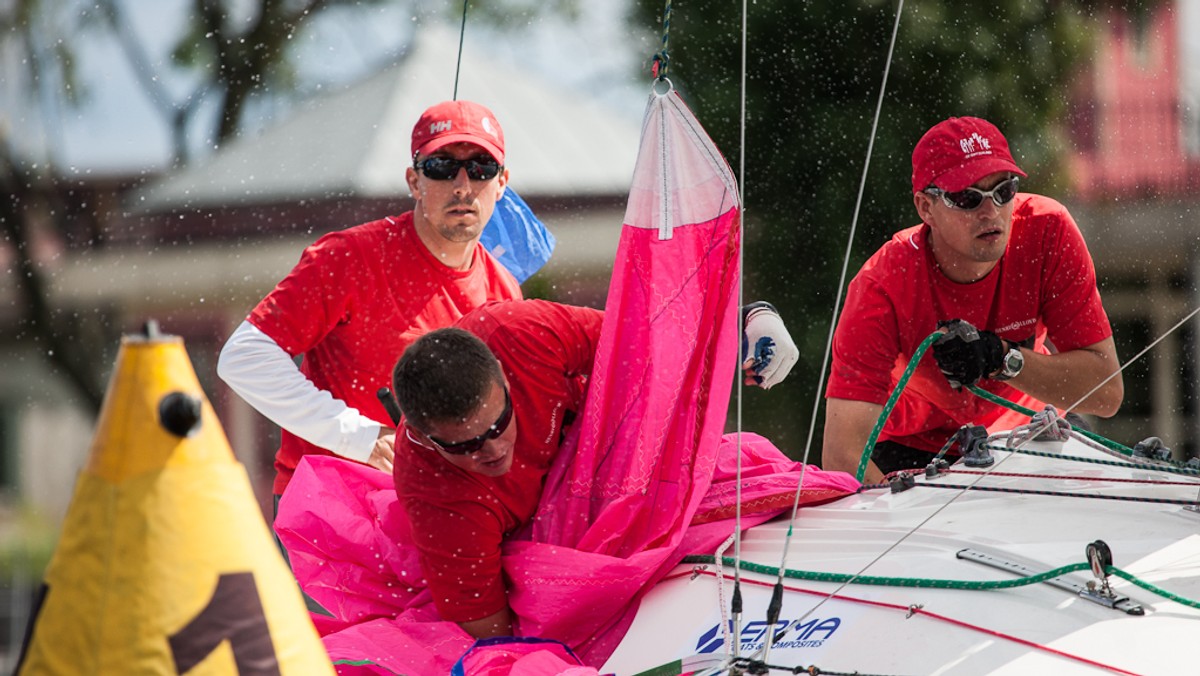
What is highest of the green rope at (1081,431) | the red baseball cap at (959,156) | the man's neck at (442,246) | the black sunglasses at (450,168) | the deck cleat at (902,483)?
the black sunglasses at (450,168)

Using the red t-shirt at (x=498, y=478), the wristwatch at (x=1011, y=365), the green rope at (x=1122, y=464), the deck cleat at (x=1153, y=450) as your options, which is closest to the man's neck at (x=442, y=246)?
the red t-shirt at (x=498, y=478)

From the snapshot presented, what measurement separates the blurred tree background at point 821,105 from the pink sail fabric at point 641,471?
4208mm

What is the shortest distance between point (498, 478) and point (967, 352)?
0.88 meters

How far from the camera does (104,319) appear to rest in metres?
8.25

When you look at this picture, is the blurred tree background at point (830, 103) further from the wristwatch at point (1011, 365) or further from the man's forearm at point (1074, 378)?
the wristwatch at point (1011, 365)

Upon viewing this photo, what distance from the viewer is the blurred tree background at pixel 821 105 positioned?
22.0 feet

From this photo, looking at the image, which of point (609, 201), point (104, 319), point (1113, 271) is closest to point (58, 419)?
point (104, 319)

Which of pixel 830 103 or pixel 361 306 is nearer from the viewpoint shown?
pixel 361 306

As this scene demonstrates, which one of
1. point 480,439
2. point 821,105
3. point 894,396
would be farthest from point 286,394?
point 821,105

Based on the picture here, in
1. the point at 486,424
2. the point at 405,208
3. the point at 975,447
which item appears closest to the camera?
the point at 486,424

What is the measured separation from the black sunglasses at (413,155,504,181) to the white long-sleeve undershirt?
494 millimetres

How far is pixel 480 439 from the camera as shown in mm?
2123

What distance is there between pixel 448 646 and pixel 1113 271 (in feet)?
21.9

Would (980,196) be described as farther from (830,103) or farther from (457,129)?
(830,103)
